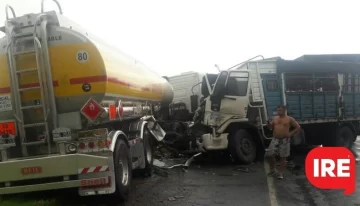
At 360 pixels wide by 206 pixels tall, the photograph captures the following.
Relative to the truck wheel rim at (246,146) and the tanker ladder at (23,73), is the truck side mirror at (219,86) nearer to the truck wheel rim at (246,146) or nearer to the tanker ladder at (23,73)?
the truck wheel rim at (246,146)

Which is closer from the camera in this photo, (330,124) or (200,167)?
(200,167)

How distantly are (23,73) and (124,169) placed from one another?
2.34 metres

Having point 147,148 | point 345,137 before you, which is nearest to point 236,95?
point 147,148

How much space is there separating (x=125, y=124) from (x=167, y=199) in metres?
2.34

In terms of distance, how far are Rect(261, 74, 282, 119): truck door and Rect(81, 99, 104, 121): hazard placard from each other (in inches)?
225

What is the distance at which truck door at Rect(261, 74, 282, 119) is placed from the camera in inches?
398

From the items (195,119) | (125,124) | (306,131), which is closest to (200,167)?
(195,119)

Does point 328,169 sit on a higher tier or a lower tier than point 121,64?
lower

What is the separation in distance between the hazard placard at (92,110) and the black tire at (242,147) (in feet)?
15.6

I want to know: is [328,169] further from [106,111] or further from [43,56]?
[43,56]

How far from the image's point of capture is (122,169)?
6.35 meters

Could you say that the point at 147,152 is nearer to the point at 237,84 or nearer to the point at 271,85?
the point at 237,84

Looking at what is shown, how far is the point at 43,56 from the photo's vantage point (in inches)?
225

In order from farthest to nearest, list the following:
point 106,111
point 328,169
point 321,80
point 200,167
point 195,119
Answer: point 321,80, point 195,119, point 200,167, point 106,111, point 328,169
